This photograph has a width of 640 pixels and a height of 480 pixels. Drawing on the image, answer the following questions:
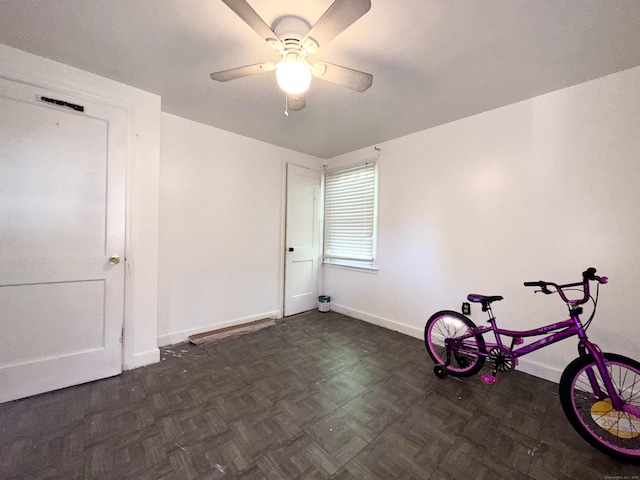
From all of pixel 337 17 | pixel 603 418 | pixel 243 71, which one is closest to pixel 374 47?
pixel 337 17

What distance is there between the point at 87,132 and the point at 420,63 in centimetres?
270

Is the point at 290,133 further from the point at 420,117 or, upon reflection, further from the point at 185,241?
the point at 185,241

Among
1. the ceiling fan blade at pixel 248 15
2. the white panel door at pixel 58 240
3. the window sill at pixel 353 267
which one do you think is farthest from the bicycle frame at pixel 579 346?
the white panel door at pixel 58 240

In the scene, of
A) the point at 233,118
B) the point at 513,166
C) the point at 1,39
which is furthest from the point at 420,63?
the point at 1,39

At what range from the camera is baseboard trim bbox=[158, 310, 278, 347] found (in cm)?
274

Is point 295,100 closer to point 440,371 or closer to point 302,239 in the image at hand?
point 302,239

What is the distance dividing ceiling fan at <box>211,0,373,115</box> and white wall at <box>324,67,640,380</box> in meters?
1.71

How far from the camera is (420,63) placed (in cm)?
185

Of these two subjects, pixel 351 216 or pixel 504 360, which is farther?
pixel 351 216

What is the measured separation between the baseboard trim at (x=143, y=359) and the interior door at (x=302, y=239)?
5.68ft

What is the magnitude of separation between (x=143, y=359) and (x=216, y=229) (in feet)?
4.94

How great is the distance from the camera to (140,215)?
2.35 metres

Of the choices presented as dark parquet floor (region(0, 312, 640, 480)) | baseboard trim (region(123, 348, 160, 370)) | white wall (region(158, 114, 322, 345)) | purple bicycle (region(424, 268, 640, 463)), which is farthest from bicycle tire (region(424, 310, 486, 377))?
baseboard trim (region(123, 348, 160, 370))

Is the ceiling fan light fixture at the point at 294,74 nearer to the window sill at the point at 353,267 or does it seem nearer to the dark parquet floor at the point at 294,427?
the dark parquet floor at the point at 294,427
